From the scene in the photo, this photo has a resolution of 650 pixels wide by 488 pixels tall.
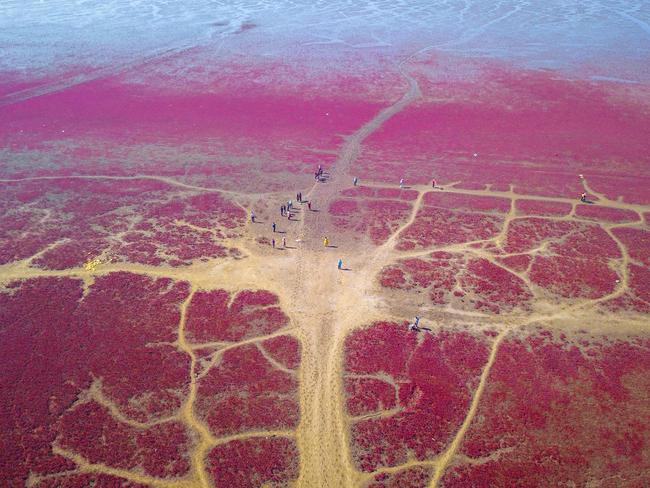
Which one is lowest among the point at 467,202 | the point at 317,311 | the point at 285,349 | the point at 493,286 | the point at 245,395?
the point at 493,286

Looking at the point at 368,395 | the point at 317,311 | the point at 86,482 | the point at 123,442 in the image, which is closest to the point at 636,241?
the point at 317,311

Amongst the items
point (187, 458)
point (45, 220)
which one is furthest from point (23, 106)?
point (187, 458)

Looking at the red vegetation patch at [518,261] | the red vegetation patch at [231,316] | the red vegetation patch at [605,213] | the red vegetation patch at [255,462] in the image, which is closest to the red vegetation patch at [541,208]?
the red vegetation patch at [605,213]

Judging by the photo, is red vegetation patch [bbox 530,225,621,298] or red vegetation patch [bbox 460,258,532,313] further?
red vegetation patch [bbox 530,225,621,298]

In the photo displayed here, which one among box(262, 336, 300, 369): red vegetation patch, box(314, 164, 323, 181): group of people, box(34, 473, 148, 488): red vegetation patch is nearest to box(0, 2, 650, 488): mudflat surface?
box(34, 473, 148, 488): red vegetation patch

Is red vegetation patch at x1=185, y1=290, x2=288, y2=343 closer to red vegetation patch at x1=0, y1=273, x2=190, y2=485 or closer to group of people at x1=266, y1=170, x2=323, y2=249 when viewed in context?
red vegetation patch at x1=0, y1=273, x2=190, y2=485

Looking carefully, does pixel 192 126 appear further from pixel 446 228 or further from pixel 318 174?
pixel 446 228
